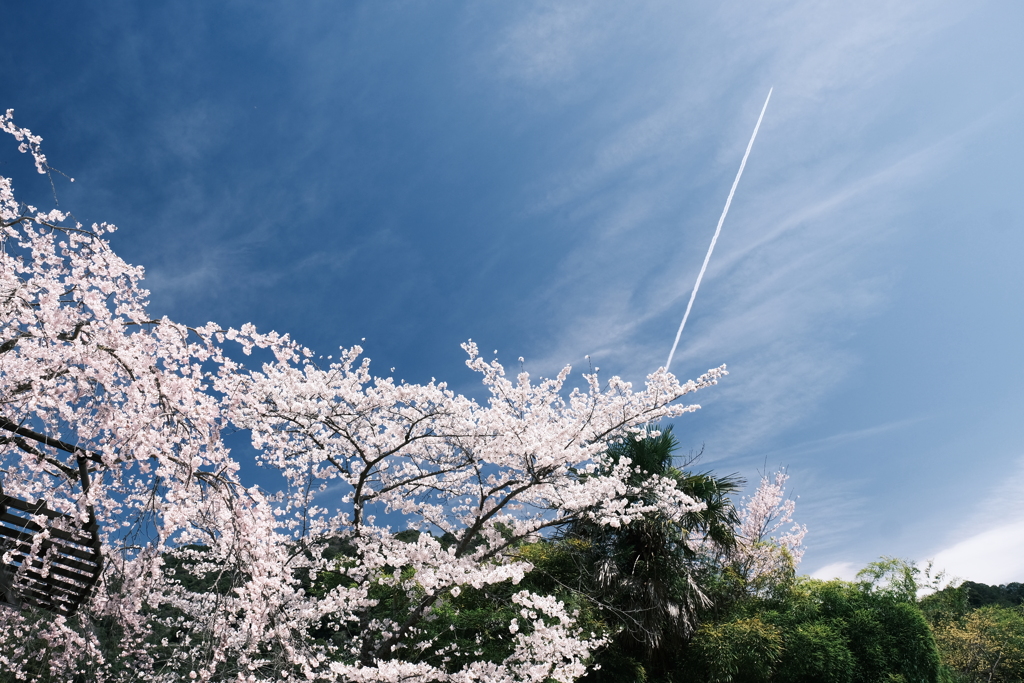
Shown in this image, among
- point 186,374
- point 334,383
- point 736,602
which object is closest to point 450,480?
point 334,383

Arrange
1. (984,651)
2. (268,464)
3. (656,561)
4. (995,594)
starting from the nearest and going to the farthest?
(268,464), (656,561), (984,651), (995,594)

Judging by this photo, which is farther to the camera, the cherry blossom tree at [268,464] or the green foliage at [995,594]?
the green foliage at [995,594]

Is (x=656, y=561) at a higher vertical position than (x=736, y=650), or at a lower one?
higher

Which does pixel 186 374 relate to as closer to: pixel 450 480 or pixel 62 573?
pixel 62 573

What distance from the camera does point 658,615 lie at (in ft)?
34.9

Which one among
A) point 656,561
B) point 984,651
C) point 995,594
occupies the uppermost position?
point 656,561

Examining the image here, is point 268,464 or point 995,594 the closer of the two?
point 268,464

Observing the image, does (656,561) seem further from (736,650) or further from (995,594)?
(995,594)

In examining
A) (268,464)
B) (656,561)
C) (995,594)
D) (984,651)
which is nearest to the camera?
(268,464)

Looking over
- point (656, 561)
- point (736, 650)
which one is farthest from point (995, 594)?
point (656, 561)

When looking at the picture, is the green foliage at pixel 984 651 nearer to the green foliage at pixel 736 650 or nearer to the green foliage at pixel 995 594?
the green foliage at pixel 736 650

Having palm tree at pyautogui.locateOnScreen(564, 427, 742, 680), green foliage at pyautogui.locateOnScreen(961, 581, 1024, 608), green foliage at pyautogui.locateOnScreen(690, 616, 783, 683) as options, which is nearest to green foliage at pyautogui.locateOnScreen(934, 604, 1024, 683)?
green foliage at pyautogui.locateOnScreen(690, 616, 783, 683)

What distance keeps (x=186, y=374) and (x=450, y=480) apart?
4543 millimetres

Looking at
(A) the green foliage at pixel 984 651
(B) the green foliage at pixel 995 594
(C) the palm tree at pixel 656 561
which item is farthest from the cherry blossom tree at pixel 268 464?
(B) the green foliage at pixel 995 594
